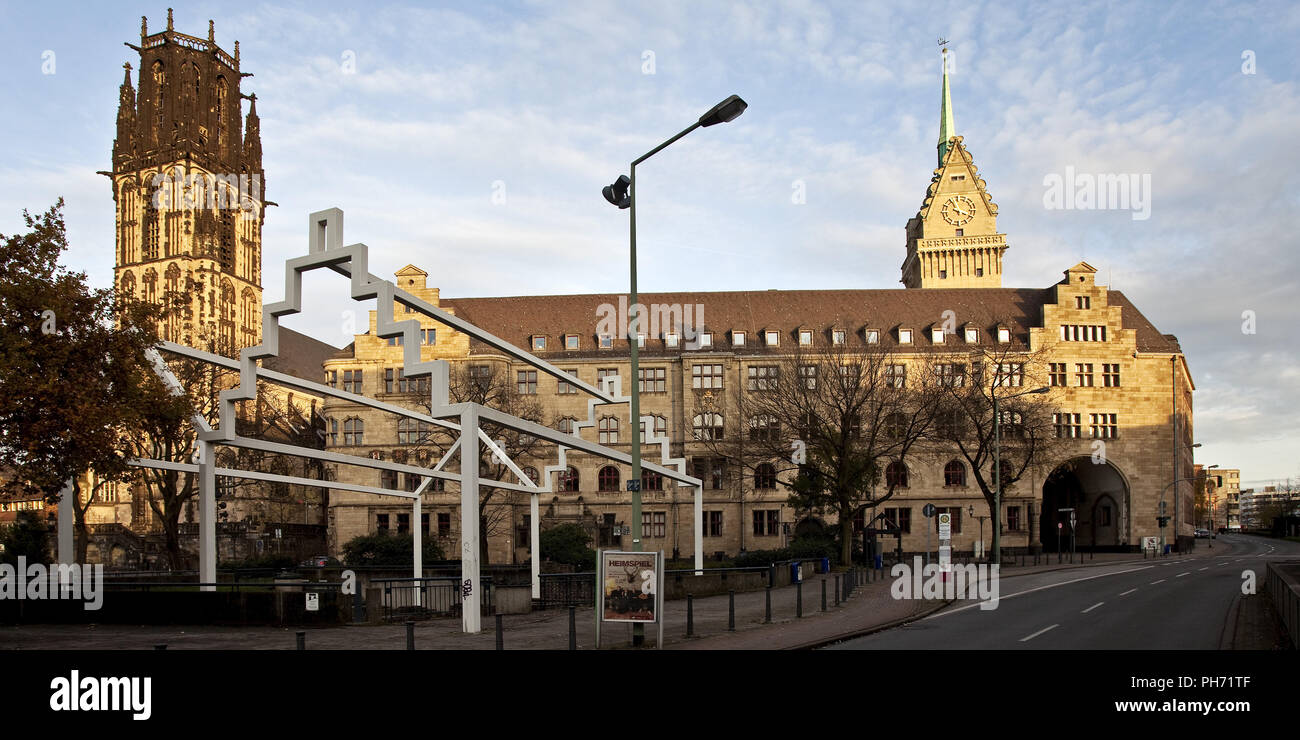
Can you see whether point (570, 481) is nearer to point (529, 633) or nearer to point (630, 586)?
point (529, 633)

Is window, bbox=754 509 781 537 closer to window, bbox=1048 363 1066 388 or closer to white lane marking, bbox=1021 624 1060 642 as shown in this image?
window, bbox=1048 363 1066 388

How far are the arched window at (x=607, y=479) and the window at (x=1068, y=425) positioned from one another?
2895 cm

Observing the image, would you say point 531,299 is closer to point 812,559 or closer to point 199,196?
point 812,559

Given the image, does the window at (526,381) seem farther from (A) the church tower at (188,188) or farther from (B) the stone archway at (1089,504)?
(A) the church tower at (188,188)

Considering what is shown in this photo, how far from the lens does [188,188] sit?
103 meters

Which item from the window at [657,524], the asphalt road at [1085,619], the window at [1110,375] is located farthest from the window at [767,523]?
the asphalt road at [1085,619]

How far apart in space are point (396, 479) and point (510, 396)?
1493 cm

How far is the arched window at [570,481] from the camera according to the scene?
67.2 m

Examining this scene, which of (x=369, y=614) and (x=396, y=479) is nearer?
(x=369, y=614)

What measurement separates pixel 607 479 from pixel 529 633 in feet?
153

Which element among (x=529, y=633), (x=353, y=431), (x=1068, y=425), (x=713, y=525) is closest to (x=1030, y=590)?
(x=529, y=633)

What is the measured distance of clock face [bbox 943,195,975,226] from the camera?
346ft
